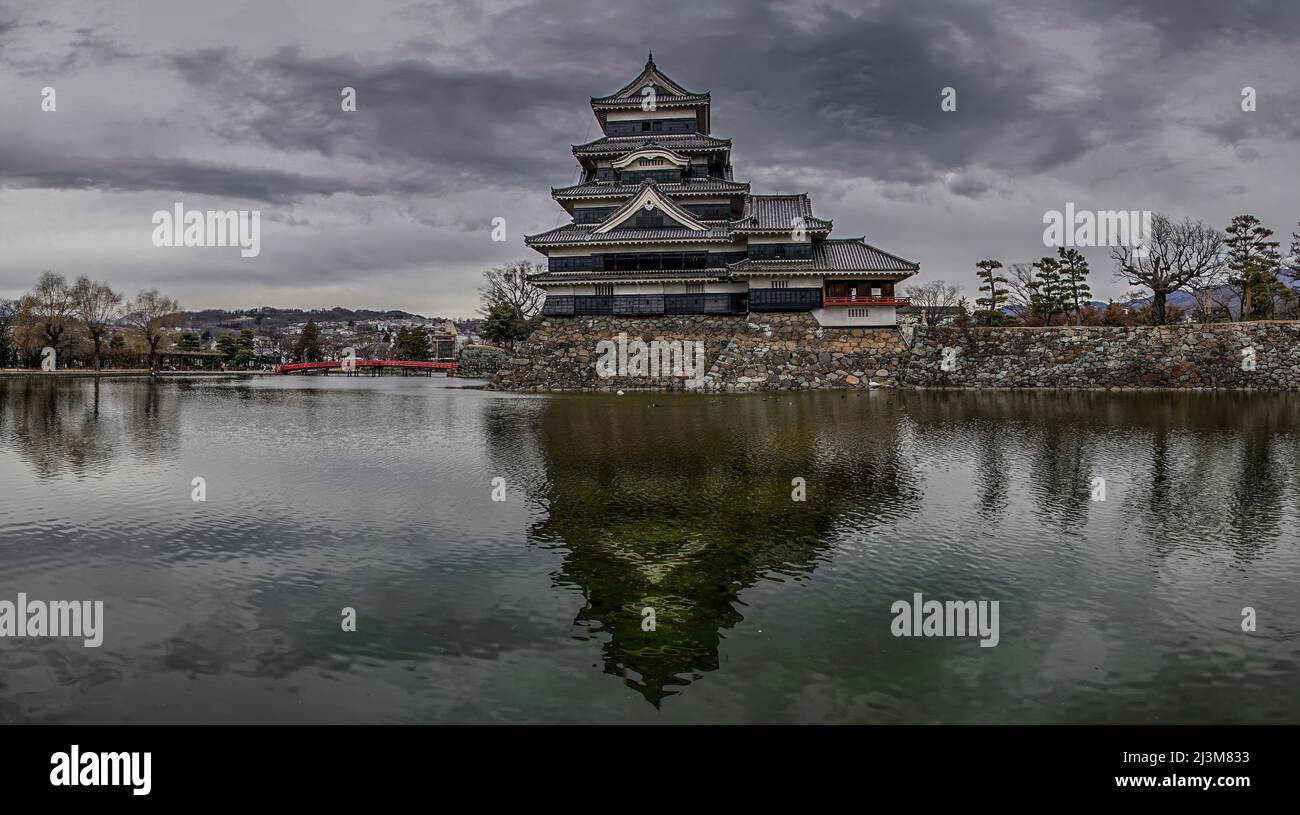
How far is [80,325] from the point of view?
7331 cm

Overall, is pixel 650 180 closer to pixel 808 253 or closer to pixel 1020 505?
pixel 808 253

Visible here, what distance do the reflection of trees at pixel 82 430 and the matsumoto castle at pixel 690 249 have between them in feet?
77.6

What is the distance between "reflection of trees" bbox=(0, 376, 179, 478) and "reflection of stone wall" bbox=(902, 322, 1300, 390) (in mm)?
37525

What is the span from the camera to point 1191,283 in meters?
47.1

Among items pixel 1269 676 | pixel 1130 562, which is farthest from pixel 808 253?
pixel 1269 676

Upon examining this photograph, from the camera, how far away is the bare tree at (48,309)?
70.4 m

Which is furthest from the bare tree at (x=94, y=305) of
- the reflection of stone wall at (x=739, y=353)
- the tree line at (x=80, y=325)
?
the reflection of stone wall at (x=739, y=353)

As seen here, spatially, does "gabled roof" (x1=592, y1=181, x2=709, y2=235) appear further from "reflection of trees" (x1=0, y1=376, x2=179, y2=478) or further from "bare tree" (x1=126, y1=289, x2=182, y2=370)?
"bare tree" (x1=126, y1=289, x2=182, y2=370)

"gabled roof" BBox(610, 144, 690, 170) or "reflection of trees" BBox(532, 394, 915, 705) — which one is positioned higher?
"gabled roof" BBox(610, 144, 690, 170)

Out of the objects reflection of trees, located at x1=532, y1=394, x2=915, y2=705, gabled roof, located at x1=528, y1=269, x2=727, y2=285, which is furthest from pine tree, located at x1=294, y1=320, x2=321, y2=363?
reflection of trees, located at x1=532, y1=394, x2=915, y2=705

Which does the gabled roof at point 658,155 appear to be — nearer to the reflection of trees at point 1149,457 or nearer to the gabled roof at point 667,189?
the gabled roof at point 667,189

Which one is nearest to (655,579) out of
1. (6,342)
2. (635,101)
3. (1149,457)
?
(1149,457)

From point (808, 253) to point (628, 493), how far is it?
115ft

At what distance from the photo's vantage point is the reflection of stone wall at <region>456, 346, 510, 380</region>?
275 ft
